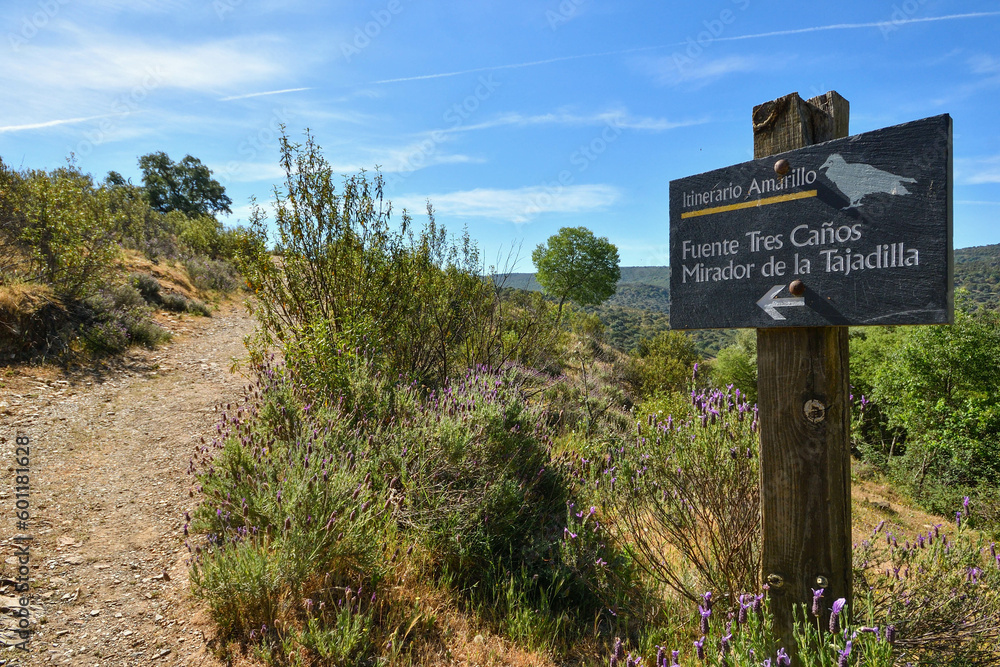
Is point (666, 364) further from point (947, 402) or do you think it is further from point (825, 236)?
point (825, 236)

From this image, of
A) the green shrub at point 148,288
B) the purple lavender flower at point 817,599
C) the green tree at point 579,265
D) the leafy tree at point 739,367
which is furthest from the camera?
the green tree at point 579,265

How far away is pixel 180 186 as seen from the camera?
152 feet

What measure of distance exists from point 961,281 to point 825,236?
31.5 metres

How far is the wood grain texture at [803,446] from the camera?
195 cm

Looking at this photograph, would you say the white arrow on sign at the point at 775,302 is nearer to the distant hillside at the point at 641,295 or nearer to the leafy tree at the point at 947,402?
the leafy tree at the point at 947,402

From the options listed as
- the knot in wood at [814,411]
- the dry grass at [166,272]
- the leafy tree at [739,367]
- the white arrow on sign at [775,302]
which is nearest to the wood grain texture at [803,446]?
the knot in wood at [814,411]

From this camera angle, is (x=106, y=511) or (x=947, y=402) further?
(x=947, y=402)

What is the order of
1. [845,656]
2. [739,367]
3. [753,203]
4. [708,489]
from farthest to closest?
[739,367] < [708,489] < [753,203] < [845,656]

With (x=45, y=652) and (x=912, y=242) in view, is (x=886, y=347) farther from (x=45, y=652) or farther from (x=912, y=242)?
(x=45, y=652)

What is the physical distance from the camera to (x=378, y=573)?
2723 mm

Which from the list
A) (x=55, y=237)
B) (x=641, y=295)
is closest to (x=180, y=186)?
(x=55, y=237)

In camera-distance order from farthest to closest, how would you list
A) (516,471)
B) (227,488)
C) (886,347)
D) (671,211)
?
1. (886,347)
2. (516,471)
3. (227,488)
4. (671,211)

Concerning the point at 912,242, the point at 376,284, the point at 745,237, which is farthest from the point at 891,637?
the point at 376,284

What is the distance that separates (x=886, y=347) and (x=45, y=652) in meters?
17.6
